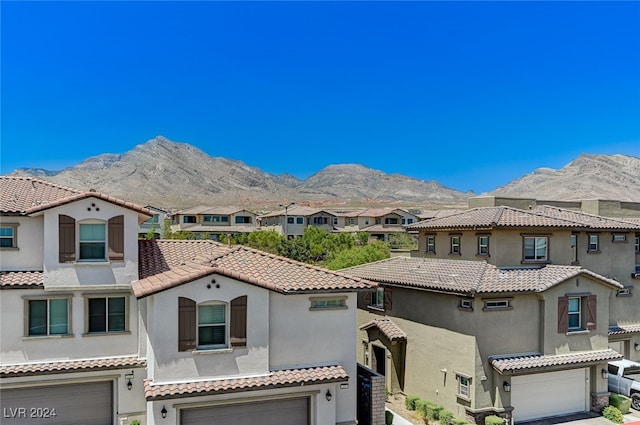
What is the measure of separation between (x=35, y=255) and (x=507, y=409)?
702 inches

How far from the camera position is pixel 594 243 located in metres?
26.7

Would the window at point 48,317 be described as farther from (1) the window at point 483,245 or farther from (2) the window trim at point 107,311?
(1) the window at point 483,245

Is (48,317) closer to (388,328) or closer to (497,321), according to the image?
(388,328)

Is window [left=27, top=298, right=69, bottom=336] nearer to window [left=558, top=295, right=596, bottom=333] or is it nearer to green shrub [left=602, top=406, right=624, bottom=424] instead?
window [left=558, top=295, right=596, bottom=333]

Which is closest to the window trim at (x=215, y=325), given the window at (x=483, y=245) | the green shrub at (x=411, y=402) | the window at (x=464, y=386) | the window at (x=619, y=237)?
the green shrub at (x=411, y=402)

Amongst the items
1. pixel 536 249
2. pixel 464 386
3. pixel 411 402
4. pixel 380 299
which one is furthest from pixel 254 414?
pixel 536 249

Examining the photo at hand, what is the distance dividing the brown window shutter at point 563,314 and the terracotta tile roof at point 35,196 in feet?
53.4

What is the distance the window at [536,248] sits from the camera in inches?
890

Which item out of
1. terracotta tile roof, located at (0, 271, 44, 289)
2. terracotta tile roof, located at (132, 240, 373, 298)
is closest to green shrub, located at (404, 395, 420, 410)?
terracotta tile roof, located at (132, 240, 373, 298)

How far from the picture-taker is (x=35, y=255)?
1619 cm

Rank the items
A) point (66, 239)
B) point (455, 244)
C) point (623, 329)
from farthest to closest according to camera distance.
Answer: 1. point (623, 329)
2. point (455, 244)
3. point (66, 239)

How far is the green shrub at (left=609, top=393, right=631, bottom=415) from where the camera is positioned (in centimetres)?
2131

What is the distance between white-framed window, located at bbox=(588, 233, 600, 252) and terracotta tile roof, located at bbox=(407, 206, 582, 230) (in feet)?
12.5

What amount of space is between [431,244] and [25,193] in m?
18.7
